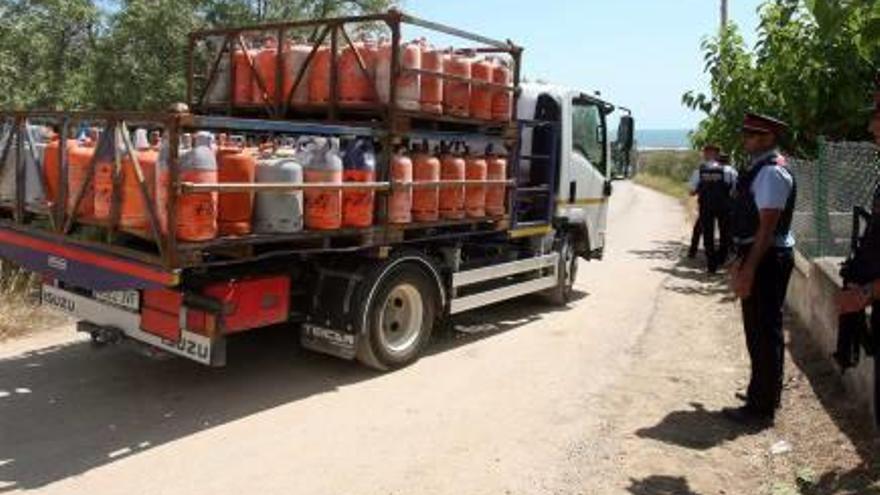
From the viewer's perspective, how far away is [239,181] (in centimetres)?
553

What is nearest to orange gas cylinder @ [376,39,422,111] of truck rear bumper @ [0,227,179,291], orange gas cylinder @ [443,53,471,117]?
orange gas cylinder @ [443,53,471,117]

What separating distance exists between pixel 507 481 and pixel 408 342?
2.48 m

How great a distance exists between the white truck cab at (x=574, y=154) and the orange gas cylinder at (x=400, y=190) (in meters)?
2.46

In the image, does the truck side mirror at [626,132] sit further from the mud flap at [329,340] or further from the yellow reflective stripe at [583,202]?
the mud flap at [329,340]

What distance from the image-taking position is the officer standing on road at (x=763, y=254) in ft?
18.2

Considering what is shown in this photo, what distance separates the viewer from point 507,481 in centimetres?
491

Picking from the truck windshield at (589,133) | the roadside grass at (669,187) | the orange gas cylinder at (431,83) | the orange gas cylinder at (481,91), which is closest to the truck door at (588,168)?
the truck windshield at (589,133)

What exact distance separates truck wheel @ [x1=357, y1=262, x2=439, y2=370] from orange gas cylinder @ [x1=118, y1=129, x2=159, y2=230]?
1857mm

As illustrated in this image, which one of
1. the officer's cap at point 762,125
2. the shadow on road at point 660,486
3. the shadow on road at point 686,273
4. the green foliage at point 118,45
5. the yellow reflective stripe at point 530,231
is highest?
the green foliage at point 118,45

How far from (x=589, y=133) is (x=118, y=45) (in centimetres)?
813

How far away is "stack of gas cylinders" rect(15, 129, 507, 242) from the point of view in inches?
207

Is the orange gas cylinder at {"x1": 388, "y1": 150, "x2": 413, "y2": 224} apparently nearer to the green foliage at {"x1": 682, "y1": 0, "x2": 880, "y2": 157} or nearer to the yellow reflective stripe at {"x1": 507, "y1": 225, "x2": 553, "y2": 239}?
the yellow reflective stripe at {"x1": 507, "y1": 225, "x2": 553, "y2": 239}

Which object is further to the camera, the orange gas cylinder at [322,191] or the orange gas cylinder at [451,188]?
the orange gas cylinder at [451,188]

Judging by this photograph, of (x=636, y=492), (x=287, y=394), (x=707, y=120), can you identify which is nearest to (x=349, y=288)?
(x=287, y=394)
